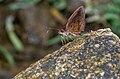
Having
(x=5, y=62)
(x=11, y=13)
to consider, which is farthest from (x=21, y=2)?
(x=5, y=62)

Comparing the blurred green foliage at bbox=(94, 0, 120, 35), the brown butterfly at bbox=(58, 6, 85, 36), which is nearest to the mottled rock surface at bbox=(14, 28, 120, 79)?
the brown butterfly at bbox=(58, 6, 85, 36)

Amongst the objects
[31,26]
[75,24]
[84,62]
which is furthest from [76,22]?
[31,26]

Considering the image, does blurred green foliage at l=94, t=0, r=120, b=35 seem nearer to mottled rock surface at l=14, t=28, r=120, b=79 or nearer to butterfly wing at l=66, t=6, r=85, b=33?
butterfly wing at l=66, t=6, r=85, b=33

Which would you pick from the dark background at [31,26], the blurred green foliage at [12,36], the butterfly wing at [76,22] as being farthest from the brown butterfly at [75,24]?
the blurred green foliage at [12,36]

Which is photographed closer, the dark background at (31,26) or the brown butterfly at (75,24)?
the brown butterfly at (75,24)

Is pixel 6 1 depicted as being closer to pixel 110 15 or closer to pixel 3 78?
pixel 3 78

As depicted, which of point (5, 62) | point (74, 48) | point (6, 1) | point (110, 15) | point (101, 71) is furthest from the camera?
point (6, 1)

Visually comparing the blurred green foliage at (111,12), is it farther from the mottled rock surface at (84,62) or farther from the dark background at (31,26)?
the mottled rock surface at (84,62)
